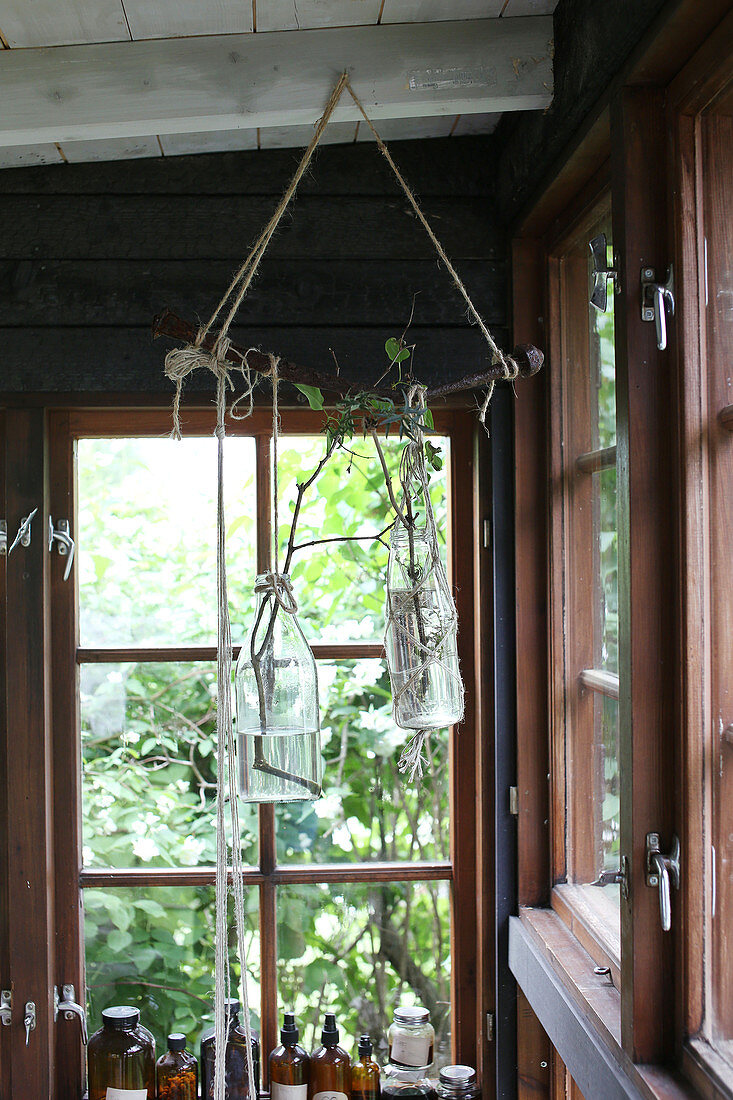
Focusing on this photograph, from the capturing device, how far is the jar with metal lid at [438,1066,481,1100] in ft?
5.29

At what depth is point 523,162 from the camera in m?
1.48

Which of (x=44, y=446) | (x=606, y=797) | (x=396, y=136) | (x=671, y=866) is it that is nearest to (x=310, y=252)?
(x=396, y=136)

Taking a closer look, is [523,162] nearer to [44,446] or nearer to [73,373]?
[73,373]

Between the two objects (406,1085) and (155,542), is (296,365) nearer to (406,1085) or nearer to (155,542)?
(155,542)

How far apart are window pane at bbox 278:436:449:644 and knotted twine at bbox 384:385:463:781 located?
560 millimetres

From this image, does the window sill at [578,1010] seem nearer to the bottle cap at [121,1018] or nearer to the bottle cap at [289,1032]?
the bottle cap at [289,1032]

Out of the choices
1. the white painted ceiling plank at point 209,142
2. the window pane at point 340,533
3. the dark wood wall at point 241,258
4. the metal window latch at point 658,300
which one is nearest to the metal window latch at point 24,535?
the dark wood wall at point 241,258

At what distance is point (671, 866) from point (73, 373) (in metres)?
1.24

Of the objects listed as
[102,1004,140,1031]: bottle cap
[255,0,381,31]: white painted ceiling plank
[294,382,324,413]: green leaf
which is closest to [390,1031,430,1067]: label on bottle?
[102,1004,140,1031]: bottle cap

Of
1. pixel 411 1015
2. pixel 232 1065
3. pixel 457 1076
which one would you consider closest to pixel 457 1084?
pixel 457 1076

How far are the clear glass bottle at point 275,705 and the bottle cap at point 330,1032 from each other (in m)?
0.64

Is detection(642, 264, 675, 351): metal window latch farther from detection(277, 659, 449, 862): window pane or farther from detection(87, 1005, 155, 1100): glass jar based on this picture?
detection(87, 1005, 155, 1100): glass jar

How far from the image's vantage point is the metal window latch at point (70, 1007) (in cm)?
164

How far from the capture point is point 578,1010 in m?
1.24
